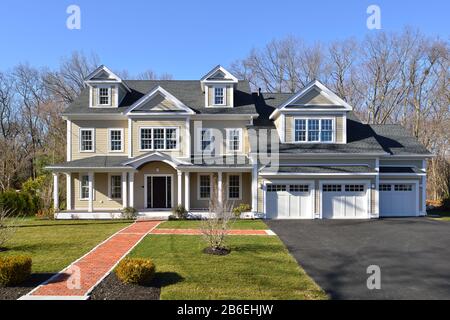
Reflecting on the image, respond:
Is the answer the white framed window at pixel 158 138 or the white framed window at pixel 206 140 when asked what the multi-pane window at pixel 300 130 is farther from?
the white framed window at pixel 158 138

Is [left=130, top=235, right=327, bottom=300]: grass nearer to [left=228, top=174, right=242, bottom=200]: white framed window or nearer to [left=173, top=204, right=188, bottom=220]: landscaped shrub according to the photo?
[left=173, top=204, right=188, bottom=220]: landscaped shrub

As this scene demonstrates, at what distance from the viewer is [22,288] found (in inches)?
296

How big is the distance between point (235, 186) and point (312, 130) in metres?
6.03

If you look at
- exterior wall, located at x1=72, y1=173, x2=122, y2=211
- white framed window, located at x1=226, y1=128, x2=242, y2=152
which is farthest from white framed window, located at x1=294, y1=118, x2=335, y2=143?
exterior wall, located at x1=72, y1=173, x2=122, y2=211

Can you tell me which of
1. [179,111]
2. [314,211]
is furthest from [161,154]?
[314,211]

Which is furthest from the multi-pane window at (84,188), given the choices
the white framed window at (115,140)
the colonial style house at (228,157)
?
the white framed window at (115,140)

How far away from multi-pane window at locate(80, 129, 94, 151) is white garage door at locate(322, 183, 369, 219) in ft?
48.8

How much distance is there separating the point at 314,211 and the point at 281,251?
8878mm

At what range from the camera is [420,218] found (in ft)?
66.2

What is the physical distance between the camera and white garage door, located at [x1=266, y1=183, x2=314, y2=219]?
1959 cm

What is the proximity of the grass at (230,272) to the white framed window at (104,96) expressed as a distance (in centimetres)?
1269

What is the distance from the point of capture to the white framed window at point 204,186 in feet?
71.7

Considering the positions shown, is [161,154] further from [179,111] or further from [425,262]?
[425,262]
